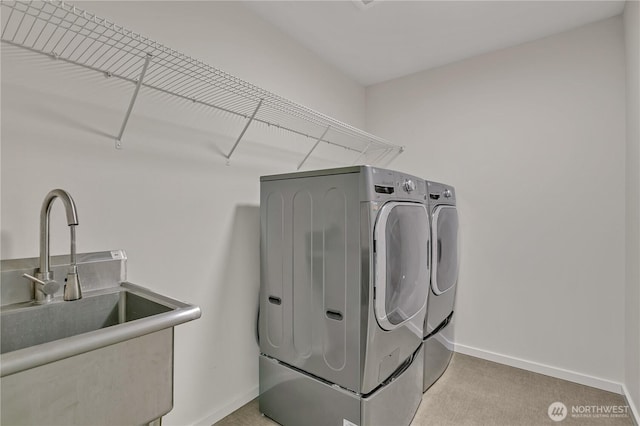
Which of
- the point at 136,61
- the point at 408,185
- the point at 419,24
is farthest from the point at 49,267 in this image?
the point at 419,24

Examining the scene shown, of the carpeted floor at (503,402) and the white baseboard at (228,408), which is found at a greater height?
the white baseboard at (228,408)

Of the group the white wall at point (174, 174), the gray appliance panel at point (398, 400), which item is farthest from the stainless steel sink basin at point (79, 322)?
the gray appliance panel at point (398, 400)

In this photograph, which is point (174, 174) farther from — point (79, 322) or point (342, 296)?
point (342, 296)

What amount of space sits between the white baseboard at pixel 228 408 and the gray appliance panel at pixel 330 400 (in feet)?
0.48

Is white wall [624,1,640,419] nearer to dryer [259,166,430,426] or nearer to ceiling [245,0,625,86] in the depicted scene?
ceiling [245,0,625,86]

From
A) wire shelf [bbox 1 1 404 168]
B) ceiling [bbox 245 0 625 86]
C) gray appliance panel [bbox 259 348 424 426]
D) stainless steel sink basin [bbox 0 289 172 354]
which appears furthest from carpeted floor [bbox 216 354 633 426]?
ceiling [bbox 245 0 625 86]

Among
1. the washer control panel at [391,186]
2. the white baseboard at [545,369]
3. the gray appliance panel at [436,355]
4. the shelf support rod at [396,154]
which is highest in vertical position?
the shelf support rod at [396,154]

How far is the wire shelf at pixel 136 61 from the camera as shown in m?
1.14

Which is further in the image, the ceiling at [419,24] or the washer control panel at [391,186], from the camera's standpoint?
the ceiling at [419,24]

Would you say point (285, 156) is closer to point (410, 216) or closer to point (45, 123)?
point (410, 216)

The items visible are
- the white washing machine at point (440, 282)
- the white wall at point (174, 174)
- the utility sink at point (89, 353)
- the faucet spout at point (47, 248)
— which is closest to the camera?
the utility sink at point (89, 353)

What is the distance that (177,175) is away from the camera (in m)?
1.71

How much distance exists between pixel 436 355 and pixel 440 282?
57 cm

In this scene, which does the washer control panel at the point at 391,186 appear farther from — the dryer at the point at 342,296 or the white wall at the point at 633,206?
the white wall at the point at 633,206
